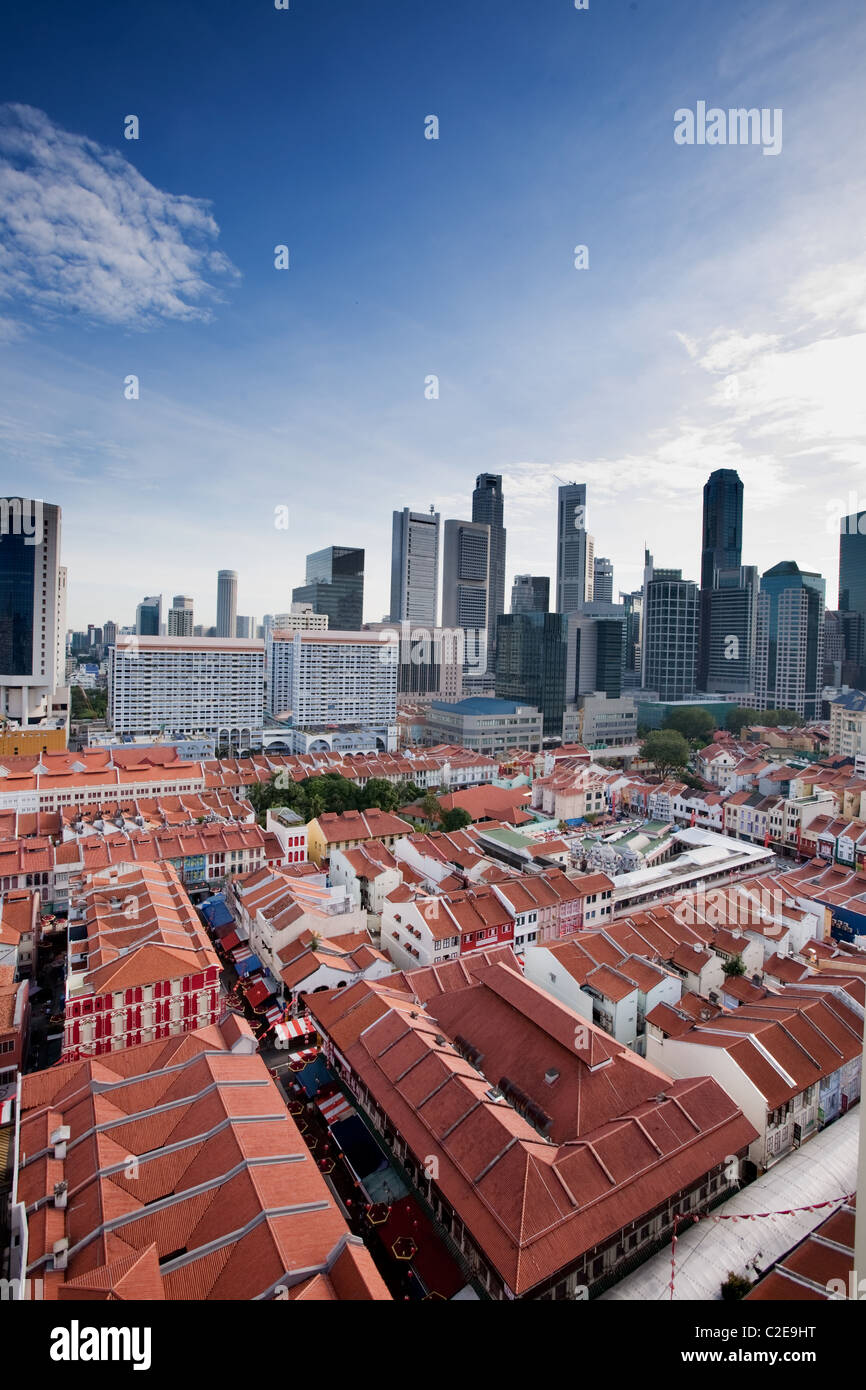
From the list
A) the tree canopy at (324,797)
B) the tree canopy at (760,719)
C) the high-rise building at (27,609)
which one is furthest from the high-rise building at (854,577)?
the high-rise building at (27,609)

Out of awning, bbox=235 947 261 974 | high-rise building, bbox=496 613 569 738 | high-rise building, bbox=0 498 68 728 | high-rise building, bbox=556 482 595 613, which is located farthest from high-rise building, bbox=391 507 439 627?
awning, bbox=235 947 261 974

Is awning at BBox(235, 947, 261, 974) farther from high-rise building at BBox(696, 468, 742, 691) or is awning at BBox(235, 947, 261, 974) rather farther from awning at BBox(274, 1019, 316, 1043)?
high-rise building at BBox(696, 468, 742, 691)

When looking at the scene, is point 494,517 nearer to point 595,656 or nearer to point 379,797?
point 595,656

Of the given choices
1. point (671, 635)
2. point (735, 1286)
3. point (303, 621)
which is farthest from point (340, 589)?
point (735, 1286)

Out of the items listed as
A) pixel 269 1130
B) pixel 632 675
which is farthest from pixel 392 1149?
pixel 632 675

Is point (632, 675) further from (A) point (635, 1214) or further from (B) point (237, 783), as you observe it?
(A) point (635, 1214)

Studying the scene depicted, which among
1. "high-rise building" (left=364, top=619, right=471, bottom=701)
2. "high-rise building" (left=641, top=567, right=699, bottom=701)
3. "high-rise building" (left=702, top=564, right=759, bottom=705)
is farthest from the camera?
"high-rise building" (left=364, top=619, right=471, bottom=701)
